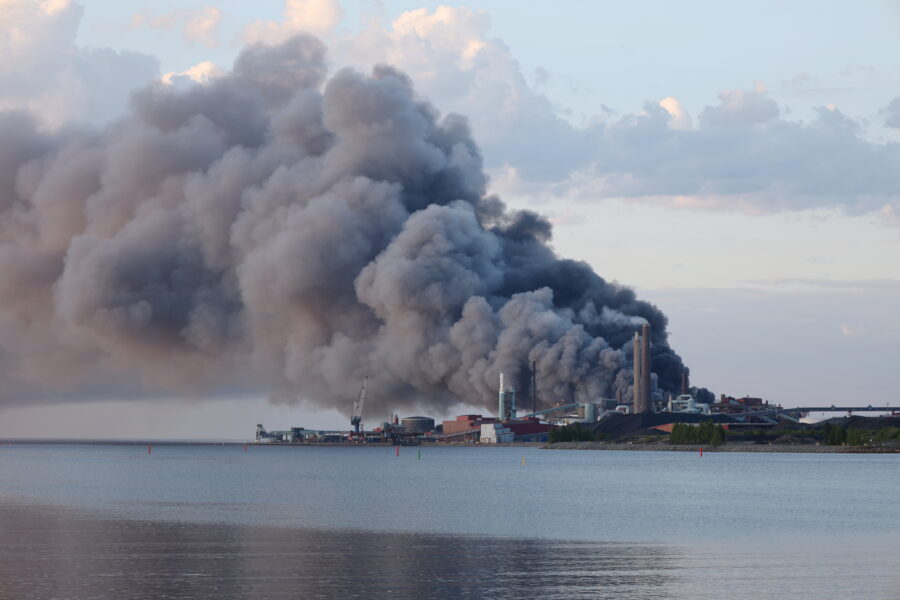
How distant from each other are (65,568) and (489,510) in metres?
30.1

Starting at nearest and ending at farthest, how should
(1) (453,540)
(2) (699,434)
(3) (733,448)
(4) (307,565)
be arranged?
(4) (307,565) → (1) (453,540) → (2) (699,434) → (3) (733,448)

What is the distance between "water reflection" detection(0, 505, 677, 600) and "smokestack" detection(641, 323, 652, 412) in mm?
128028

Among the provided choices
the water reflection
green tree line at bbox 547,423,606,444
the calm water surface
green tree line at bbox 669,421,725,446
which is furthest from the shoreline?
the water reflection

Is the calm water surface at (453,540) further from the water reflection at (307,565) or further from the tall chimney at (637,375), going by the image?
the tall chimney at (637,375)

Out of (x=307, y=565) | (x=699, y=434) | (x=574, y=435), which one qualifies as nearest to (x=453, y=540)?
(x=307, y=565)

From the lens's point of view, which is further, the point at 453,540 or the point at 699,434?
the point at 699,434

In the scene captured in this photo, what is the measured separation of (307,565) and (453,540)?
1000 cm

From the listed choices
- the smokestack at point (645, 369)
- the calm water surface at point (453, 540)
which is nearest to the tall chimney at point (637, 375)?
the smokestack at point (645, 369)

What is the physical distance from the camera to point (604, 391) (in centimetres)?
19538

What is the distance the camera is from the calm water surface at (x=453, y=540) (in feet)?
112

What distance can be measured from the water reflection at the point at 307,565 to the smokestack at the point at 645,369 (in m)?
128

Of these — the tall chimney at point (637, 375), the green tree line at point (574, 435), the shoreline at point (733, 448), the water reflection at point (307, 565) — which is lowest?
the water reflection at point (307, 565)

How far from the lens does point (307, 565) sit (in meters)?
38.7

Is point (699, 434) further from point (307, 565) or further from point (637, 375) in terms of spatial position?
point (307, 565)
